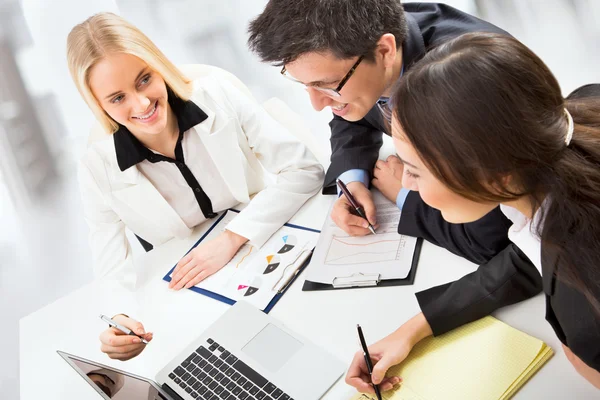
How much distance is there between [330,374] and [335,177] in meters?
0.59

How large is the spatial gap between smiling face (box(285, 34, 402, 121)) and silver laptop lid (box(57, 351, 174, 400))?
2.25 ft

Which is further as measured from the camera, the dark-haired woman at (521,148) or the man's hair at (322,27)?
the man's hair at (322,27)

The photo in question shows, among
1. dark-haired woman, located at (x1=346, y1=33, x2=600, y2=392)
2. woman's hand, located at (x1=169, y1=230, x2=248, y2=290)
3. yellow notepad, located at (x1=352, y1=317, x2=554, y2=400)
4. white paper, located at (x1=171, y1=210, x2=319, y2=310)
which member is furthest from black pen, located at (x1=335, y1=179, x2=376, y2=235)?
dark-haired woman, located at (x1=346, y1=33, x2=600, y2=392)

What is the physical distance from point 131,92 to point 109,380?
0.72m

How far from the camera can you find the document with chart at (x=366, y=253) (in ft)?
4.24

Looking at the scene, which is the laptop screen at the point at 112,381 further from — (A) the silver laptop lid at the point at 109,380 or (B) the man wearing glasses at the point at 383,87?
(B) the man wearing glasses at the point at 383,87

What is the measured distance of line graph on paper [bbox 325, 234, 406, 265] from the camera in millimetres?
1323

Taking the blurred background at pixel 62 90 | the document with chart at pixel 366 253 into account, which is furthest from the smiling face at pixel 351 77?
the blurred background at pixel 62 90

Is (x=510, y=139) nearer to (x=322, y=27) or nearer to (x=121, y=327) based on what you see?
(x=322, y=27)

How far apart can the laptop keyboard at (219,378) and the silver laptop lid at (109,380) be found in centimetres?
8

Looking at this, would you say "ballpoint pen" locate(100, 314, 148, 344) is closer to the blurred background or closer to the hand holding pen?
the hand holding pen

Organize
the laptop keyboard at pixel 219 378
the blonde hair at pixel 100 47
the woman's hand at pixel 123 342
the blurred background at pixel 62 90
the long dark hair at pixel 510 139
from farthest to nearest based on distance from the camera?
the blurred background at pixel 62 90
the blonde hair at pixel 100 47
the woman's hand at pixel 123 342
the laptop keyboard at pixel 219 378
the long dark hair at pixel 510 139

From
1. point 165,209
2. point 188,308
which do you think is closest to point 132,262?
point 165,209

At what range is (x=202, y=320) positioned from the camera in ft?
4.51
